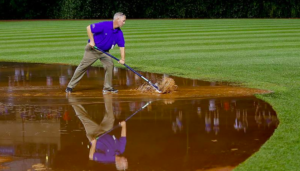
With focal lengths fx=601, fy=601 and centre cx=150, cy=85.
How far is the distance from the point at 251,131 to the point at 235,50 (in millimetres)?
12020

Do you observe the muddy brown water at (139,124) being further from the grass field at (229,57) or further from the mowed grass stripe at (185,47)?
the mowed grass stripe at (185,47)

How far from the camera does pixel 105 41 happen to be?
11.3 m

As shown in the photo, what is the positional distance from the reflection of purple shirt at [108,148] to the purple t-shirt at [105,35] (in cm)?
359

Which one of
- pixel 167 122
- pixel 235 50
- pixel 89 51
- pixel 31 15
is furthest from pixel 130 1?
pixel 167 122

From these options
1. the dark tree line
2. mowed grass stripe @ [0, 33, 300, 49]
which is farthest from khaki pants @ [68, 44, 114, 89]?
the dark tree line

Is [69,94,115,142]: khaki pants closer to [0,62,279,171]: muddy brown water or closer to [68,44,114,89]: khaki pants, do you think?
[0,62,279,171]: muddy brown water

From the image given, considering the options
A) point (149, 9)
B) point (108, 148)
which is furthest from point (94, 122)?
point (149, 9)

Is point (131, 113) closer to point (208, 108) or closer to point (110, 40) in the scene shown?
point (208, 108)

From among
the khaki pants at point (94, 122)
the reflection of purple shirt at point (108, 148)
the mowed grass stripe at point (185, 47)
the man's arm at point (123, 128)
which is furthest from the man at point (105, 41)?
the mowed grass stripe at point (185, 47)

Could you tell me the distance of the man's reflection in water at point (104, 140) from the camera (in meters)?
6.78

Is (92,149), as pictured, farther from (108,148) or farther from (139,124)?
(139,124)

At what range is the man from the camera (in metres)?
11.0

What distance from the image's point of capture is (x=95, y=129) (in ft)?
27.2

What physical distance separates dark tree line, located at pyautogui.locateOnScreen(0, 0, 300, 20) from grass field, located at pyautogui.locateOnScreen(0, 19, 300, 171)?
14.7 metres
